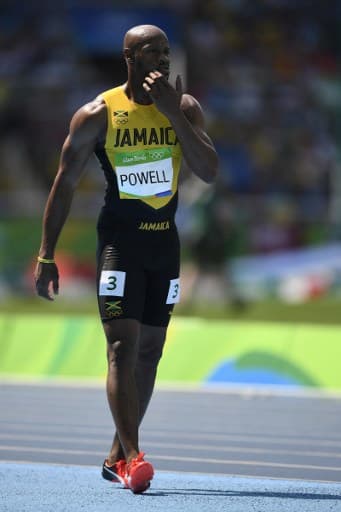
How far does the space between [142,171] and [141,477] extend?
53.9 inches

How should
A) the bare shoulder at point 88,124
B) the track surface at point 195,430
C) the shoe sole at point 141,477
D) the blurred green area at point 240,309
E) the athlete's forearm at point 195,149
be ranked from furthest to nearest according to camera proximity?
the blurred green area at point 240,309 < the track surface at point 195,430 < the bare shoulder at point 88,124 < the athlete's forearm at point 195,149 < the shoe sole at point 141,477

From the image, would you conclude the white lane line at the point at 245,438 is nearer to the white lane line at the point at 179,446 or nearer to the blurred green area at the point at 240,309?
the white lane line at the point at 179,446

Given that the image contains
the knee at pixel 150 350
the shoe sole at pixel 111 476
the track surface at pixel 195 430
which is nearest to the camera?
the shoe sole at pixel 111 476

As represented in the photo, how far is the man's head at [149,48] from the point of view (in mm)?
5719

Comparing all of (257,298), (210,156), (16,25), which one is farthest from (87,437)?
(16,25)

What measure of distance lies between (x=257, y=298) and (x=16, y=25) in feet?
37.8

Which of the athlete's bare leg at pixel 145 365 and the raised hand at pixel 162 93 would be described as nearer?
the raised hand at pixel 162 93

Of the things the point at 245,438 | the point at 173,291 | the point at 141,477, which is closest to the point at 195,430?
the point at 245,438

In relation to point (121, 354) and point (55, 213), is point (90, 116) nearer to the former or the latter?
point (55, 213)

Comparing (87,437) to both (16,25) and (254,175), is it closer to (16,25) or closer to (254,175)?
(254,175)

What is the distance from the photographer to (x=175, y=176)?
595cm

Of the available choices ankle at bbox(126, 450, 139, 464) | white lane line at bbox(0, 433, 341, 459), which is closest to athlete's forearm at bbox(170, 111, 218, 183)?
ankle at bbox(126, 450, 139, 464)

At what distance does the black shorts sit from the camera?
5.81 m

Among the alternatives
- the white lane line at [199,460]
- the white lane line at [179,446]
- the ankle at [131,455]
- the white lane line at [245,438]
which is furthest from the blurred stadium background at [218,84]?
the ankle at [131,455]
